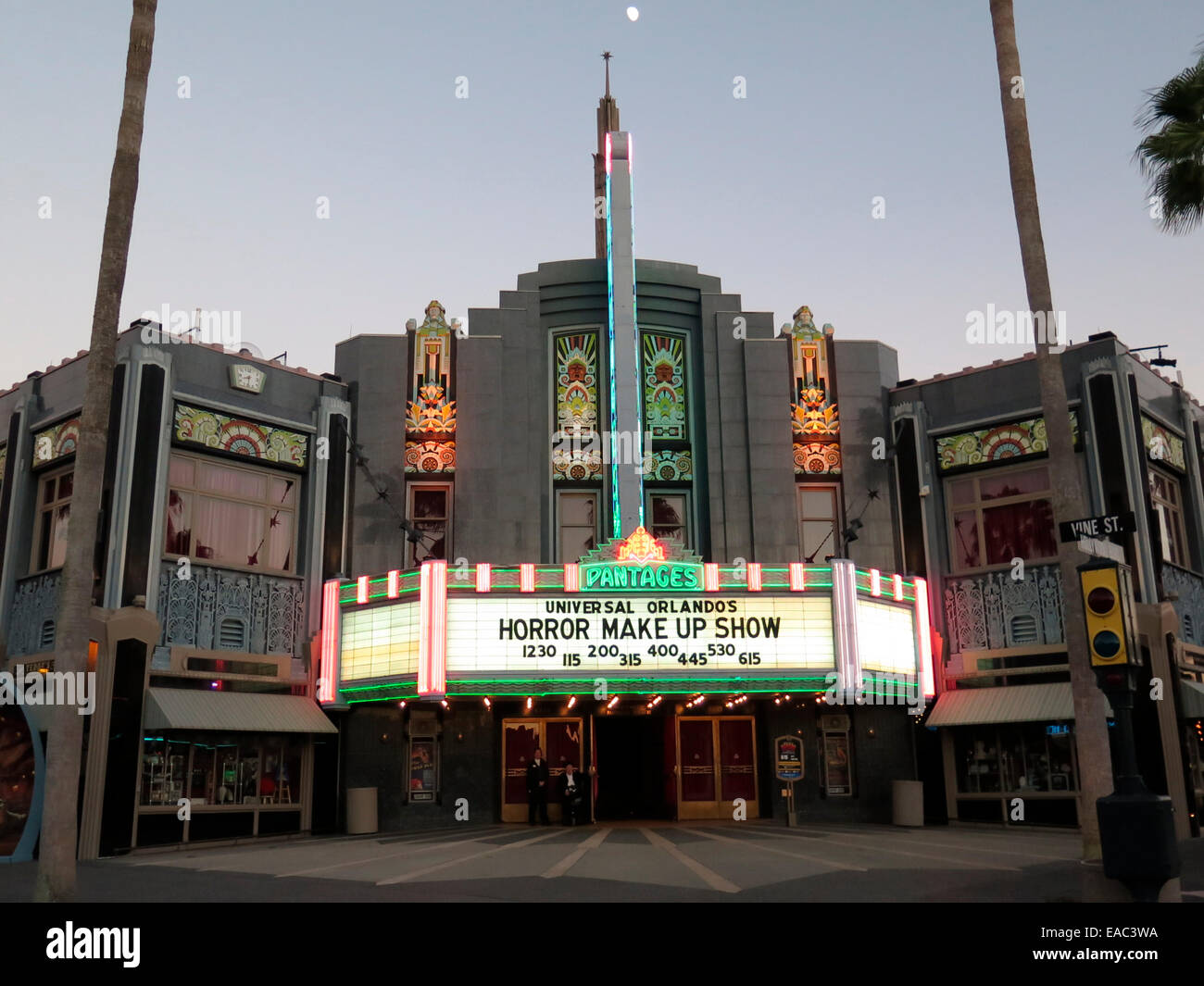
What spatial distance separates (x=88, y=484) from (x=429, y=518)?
1336 cm

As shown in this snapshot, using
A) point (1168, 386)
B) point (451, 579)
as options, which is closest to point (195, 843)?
point (451, 579)

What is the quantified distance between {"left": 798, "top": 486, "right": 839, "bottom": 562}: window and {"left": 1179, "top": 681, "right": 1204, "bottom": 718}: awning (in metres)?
8.25

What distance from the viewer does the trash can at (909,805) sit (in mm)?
26156

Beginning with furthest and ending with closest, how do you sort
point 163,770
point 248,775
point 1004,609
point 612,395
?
point 612,395, point 1004,609, point 248,775, point 163,770

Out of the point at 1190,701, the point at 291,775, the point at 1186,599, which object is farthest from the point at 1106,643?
the point at 291,775

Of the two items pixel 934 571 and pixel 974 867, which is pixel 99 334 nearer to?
pixel 974 867

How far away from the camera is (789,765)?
2559cm

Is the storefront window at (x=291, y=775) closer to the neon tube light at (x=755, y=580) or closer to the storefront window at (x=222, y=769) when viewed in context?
the storefront window at (x=222, y=769)

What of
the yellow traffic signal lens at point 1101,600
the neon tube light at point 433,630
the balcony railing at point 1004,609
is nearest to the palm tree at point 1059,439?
the yellow traffic signal lens at point 1101,600

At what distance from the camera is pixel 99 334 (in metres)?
15.6

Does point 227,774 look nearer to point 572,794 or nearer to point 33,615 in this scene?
point 33,615

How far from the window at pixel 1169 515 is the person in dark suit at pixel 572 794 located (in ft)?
47.3
